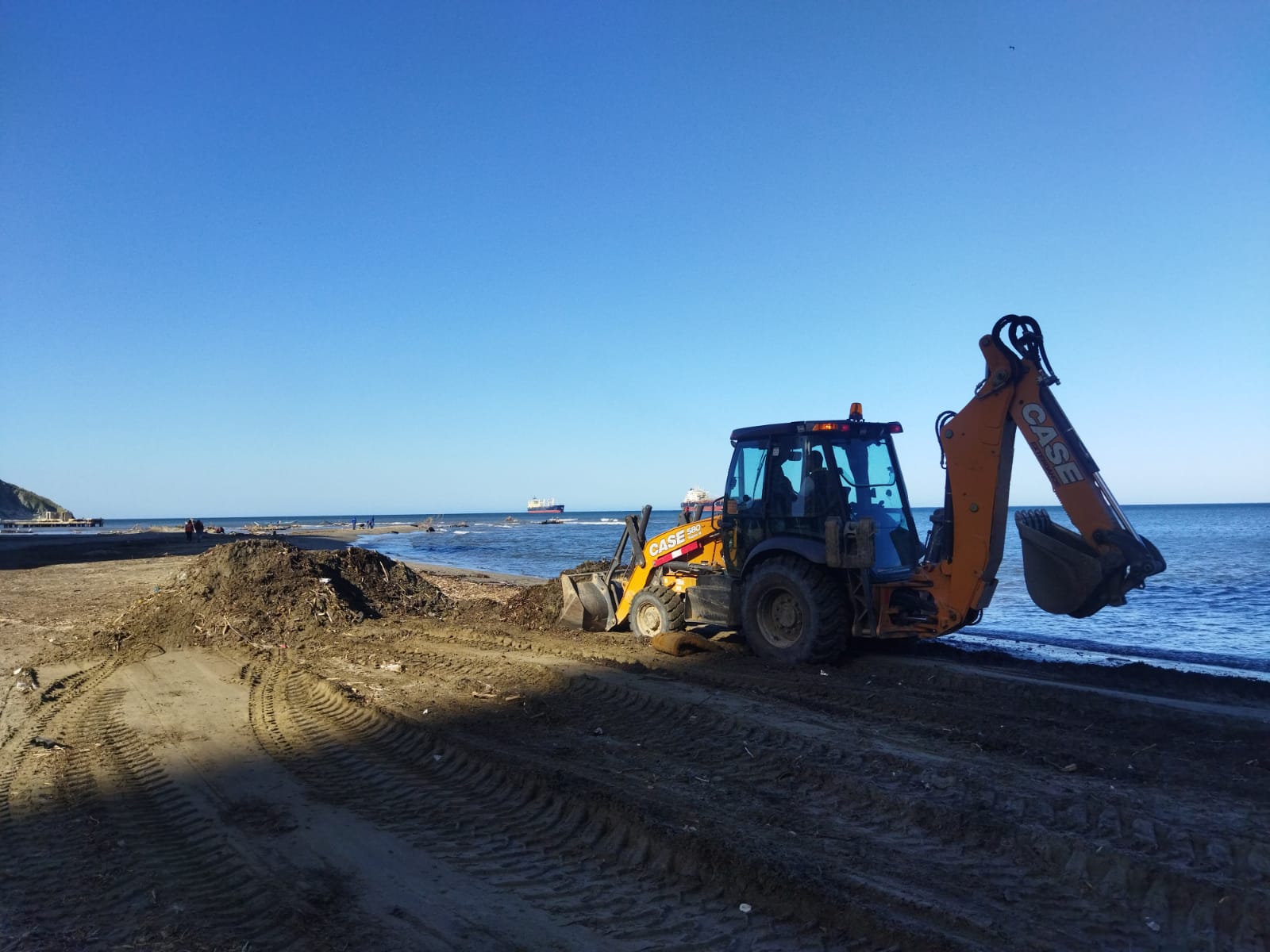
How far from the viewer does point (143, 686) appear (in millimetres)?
8656

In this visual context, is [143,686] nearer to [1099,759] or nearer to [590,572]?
[590,572]

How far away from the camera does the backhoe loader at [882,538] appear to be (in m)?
7.00

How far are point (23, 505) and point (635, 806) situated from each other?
392 feet

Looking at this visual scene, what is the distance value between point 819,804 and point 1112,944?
5.66 ft

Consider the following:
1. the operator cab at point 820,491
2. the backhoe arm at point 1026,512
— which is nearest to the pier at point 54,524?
the operator cab at point 820,491

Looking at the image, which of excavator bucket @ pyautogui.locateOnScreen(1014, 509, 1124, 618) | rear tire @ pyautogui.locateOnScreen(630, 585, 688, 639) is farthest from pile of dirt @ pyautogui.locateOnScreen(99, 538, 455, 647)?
excavator bucket @ pyautogui.locateOnScreen(1014, 509, 1124, 618)

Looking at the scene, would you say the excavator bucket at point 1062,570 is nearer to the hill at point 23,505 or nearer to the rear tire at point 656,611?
the rear tire at point 656,611

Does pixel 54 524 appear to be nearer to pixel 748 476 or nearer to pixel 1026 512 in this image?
pixel 748 476

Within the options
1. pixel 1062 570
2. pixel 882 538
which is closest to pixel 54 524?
pixel 882 538

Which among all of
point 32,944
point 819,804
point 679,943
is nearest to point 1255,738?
point 819,804

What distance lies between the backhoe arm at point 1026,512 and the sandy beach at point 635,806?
37.0 inches

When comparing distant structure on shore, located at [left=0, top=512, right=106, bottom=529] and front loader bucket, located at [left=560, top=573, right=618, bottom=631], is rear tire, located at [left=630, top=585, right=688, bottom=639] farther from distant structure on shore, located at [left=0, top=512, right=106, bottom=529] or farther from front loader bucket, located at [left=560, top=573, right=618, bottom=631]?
distant structure on shore, located at [left=0, top=512, right=106, bottom=529]

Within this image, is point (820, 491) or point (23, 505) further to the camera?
point (23, 505)

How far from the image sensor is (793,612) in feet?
28.8
